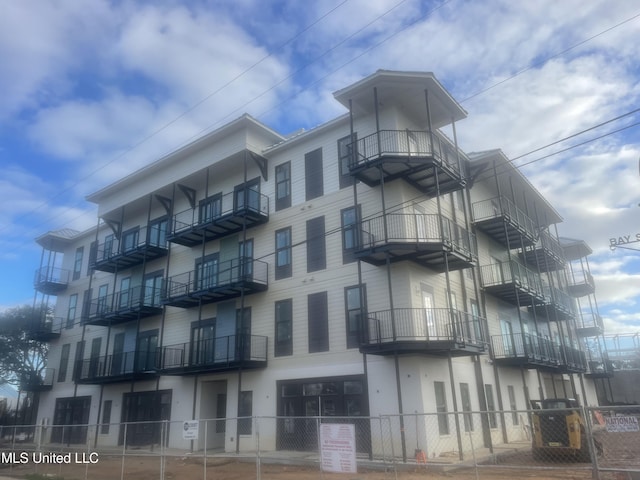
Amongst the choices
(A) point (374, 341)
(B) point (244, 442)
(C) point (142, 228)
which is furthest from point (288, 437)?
(C) point (142, 228)

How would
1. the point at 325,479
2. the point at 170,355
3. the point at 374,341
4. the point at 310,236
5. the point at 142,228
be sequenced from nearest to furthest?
the point at 325,479 → the point at 374,341 → the point at 310,236 → the point at 170,355 → the point at 142,228

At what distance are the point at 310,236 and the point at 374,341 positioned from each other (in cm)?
620

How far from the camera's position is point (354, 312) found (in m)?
19.5

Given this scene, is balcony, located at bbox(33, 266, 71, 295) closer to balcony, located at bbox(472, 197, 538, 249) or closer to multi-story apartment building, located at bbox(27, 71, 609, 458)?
multi-story apartment building, located at bbox(27, 71, 609, 458)

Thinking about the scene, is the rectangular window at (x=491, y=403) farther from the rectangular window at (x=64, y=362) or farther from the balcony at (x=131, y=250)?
the rectangular window at (x=64, y=362)

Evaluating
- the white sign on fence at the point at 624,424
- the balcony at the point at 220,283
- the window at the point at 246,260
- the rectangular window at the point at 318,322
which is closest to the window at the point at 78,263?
the balcony at the point at 220,283

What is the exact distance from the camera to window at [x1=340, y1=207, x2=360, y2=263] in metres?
20.1

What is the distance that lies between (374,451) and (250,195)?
44.7 ft

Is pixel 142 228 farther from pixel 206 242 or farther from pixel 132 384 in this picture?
pixel 132 384

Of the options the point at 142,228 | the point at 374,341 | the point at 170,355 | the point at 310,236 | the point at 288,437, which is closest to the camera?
the point at 374,341

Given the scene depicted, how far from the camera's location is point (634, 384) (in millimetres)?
42719

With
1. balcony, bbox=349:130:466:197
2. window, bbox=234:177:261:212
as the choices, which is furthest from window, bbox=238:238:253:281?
balcony, bbox=349:130:466:197

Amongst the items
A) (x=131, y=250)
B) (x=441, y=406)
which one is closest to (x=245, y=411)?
(x=441, y=406)

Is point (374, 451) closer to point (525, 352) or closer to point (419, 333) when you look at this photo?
point (419, 333)
